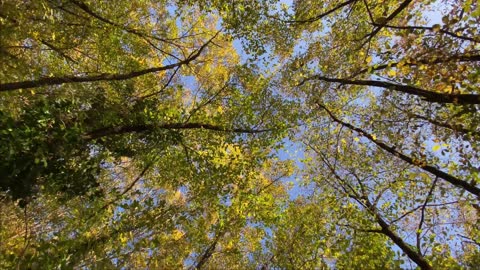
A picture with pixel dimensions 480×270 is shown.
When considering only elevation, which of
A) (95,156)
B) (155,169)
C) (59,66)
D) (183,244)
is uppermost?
(59,66)

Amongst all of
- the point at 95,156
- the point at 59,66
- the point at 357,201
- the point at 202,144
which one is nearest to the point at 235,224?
the point at 202,144

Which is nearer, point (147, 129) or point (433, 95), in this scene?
point (433, 95)

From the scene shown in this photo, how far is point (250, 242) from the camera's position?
13445 mm

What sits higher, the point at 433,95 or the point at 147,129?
the point at 147,129

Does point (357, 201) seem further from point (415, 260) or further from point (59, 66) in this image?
point (59, 66)

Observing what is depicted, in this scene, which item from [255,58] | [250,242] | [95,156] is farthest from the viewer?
[250,242]

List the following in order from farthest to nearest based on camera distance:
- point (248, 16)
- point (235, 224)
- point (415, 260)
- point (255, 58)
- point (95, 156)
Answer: point (235, 224) < point (255, 58) < point (248, 16) < point (95, 156) < point (415, 260)

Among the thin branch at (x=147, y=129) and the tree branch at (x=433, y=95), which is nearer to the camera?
the tree branch at (x=433, y=95)

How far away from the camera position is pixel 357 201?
10000mm

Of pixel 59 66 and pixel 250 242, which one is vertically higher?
pixel 59 66

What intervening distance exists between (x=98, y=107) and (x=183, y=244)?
4.59m

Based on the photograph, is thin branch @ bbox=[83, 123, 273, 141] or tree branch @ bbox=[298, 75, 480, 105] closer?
tree branch @ bbox=[298, 75, 480, 105]

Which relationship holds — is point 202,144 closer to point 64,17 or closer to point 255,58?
point 255,58

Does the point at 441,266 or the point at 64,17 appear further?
the point at 64,17
